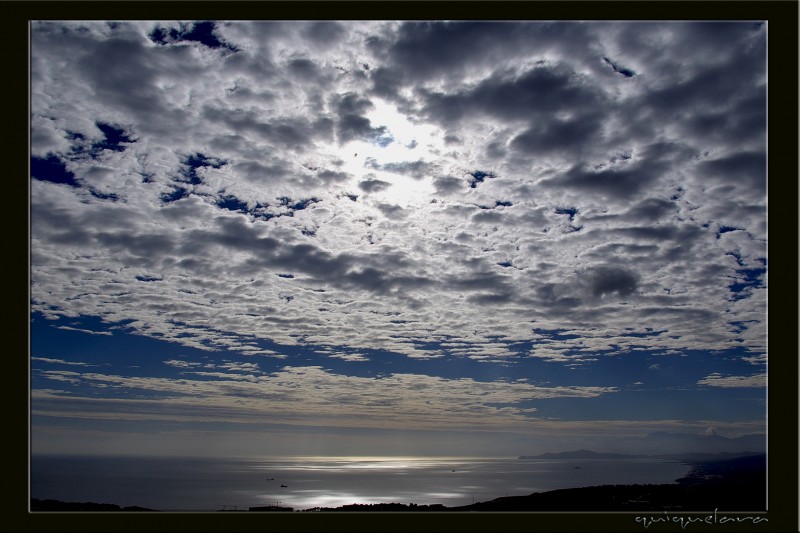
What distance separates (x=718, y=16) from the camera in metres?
8.24
